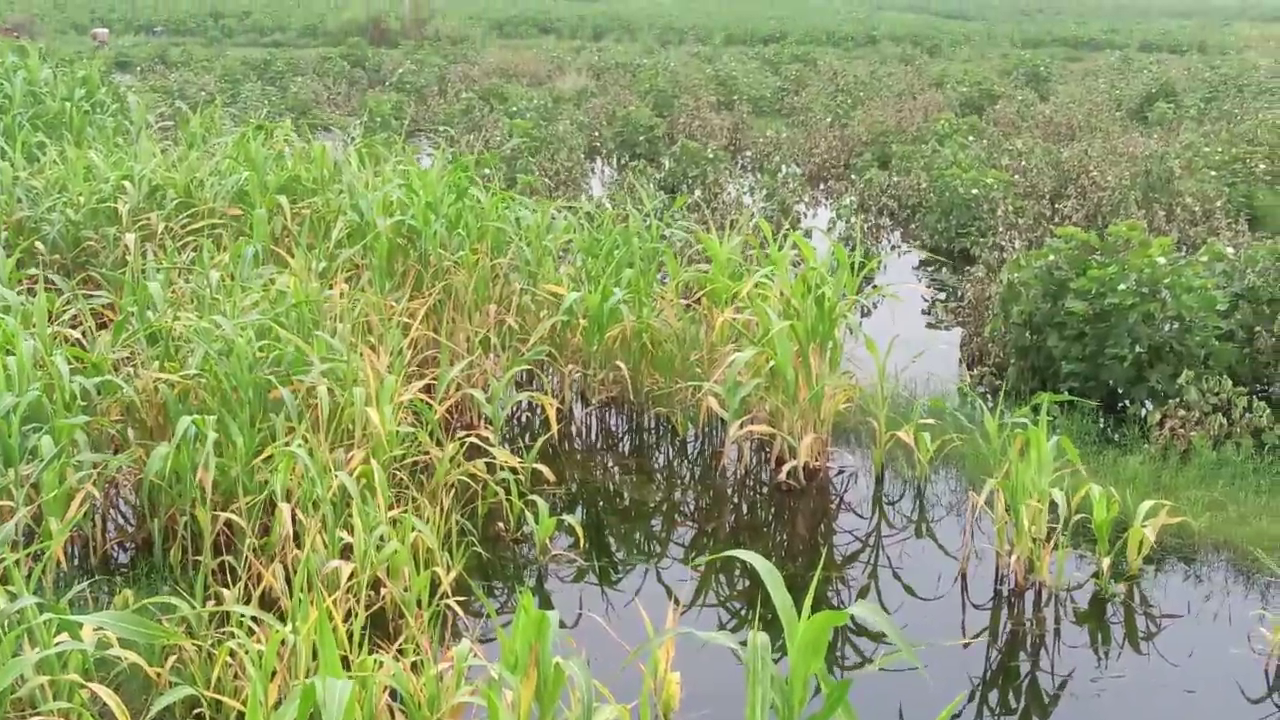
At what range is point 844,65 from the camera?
15492 millimetres

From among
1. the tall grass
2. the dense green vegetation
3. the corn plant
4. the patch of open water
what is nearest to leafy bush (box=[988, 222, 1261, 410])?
the dense green vegetation

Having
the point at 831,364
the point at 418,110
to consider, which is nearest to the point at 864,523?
the point at 831,364

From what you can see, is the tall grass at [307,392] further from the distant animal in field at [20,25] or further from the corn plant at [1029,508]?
the distant animal in field at [20,25]

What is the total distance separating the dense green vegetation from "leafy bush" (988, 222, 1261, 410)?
2 centimetres

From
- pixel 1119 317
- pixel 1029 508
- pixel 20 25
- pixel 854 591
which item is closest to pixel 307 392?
pixel 854 591

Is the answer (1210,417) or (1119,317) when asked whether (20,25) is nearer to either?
(1119,317)

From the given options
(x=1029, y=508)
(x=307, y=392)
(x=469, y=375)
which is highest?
(x=307, y=392)

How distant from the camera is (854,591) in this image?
4.33 metres

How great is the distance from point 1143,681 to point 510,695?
2128mm

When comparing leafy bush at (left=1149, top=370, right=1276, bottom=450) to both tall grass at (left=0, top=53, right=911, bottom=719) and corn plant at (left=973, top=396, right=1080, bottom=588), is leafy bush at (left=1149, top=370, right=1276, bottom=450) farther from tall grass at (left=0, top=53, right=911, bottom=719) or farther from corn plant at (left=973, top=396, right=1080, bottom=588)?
tall grass at (left=0, top=53, right=911, bottom=719)

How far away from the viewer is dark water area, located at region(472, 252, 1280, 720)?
12.1 feet

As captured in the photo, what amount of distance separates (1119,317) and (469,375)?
285 centimetres

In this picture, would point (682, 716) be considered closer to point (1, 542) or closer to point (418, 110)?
point (1, 542)

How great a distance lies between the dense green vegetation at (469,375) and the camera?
10.4ft
